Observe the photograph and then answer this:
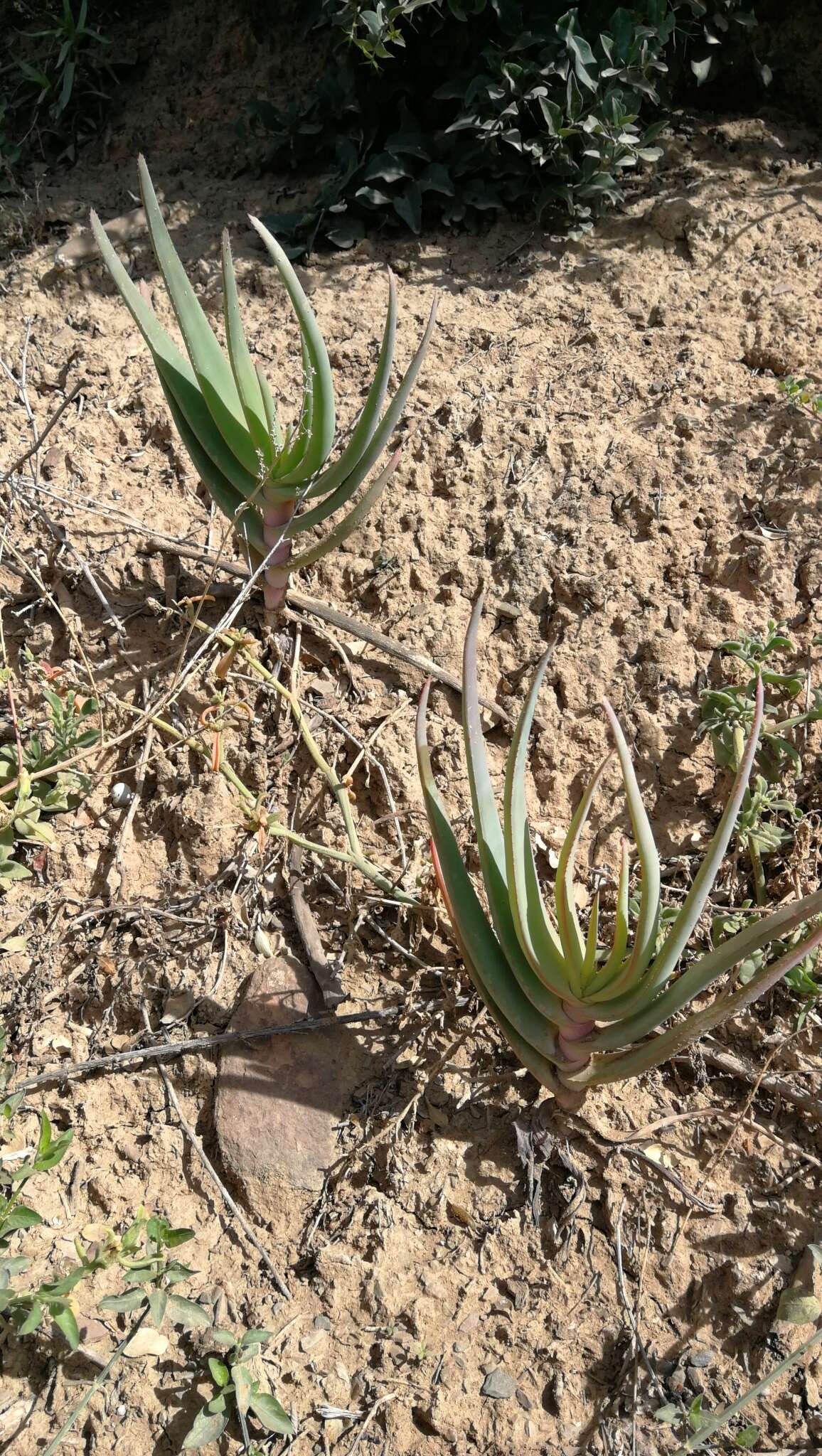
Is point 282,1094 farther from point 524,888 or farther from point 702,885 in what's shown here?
point 702,885

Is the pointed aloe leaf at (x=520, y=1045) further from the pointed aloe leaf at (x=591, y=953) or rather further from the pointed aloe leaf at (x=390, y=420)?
the pointed aloe leaf at (x=390, y=420)

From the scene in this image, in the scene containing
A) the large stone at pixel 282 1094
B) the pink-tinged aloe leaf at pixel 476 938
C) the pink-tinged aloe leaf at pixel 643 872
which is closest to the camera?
the pink-tinged aloe leaf at pixel 643 872

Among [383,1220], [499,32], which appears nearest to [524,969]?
[383,1220]

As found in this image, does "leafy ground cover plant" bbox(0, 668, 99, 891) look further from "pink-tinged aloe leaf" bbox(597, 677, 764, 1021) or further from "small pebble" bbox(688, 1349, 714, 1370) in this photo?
"small pebble" bbox(688, 1349, 714, 1370)

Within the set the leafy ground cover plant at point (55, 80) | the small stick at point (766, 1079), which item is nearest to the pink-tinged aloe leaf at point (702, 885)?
the small stick at point (766, 1079)

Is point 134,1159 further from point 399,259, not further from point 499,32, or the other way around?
point 499,32

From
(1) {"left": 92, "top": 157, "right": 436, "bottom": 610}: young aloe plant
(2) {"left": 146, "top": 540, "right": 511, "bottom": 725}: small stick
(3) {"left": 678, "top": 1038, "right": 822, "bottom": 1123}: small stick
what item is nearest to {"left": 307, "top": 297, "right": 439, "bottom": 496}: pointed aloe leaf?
(1) {"left": 92, "top": 157, "right": 436, "bottom": 610}: young aloe plant

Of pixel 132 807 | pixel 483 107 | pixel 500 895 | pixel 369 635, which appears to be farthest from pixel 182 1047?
pixel 483 107
